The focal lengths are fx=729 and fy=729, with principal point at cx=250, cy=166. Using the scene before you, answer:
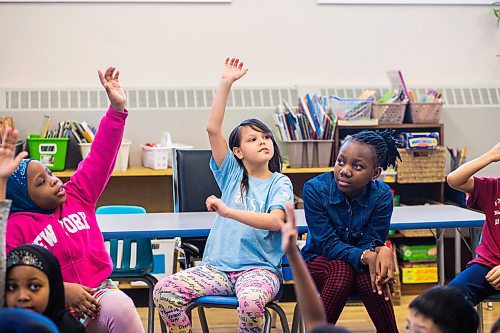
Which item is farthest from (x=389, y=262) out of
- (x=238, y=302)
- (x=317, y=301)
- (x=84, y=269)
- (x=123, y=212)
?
(x=123, y=212)

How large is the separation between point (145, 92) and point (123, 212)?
1442mm

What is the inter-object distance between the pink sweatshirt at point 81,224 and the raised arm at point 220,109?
36cm

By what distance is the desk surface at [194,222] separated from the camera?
2592mm

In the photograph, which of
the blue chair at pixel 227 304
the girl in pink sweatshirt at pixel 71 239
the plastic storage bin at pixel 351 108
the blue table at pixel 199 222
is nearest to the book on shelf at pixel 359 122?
the plastic storage bin at pixel 351 108

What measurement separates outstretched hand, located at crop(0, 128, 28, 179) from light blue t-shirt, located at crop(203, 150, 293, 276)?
2.92 feet

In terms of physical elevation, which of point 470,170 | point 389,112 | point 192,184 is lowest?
point 192,184

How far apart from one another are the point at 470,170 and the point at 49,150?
252 cm

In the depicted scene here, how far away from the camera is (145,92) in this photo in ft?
15.0

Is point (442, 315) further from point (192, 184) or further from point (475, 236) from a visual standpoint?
point (192, 184)

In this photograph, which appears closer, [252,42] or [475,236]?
[475,236]

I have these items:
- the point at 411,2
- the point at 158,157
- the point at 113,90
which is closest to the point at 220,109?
the point at 113,90

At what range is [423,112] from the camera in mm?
4516

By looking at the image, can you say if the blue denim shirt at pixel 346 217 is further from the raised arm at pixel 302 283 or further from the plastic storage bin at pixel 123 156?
the plastic storage bin at pixel 123 156

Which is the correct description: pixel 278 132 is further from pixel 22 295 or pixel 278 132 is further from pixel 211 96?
pixel 22 295
